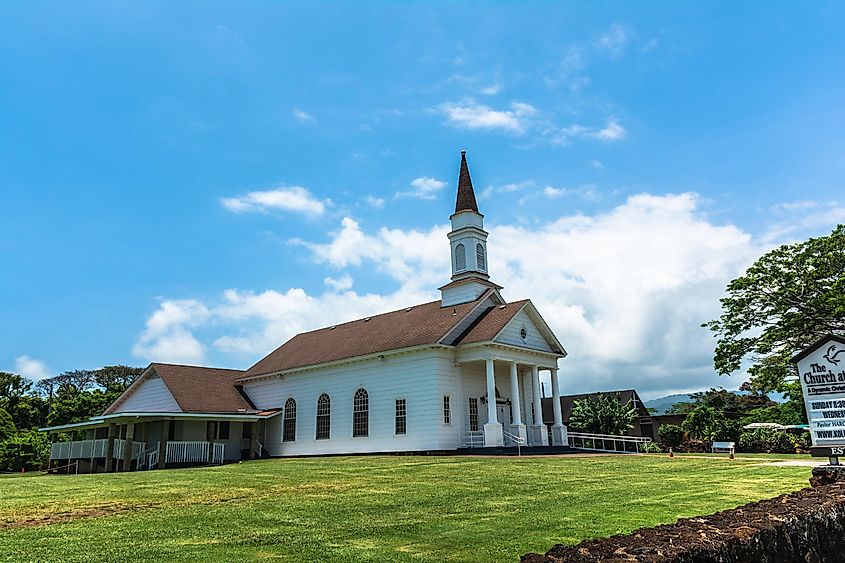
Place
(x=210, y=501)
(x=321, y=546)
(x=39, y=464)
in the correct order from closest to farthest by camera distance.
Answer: (x=321, y=546)
(x=210, y=501)
(x=39, y=464)

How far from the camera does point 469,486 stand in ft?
42.1

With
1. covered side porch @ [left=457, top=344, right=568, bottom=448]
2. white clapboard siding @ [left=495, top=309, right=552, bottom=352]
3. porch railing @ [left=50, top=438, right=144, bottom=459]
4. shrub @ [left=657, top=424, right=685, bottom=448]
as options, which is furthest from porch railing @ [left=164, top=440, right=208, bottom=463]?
shrub @ [left=657, top=424, right=685, bottom=448]

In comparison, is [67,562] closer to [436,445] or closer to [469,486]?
[469,486]

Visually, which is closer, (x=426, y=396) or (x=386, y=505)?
(x=386, y=505)

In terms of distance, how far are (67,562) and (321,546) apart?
7.95 ft

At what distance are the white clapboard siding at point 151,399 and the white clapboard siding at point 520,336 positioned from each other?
16611mm

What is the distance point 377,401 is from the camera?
31.3 metres

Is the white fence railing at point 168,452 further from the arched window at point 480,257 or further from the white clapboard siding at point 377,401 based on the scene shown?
the arched window at point 480,257

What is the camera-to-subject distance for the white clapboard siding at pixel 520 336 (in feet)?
101

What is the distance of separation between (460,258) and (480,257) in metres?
1.09

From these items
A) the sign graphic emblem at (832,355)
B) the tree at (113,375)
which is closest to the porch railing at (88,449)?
the sign graphic emblem at (832,355)

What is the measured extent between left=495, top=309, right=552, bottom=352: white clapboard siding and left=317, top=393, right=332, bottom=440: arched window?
997cm

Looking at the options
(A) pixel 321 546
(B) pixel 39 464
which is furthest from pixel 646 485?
(B) pixel 39 464

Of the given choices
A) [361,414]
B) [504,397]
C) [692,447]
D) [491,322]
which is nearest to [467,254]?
[491,322]
